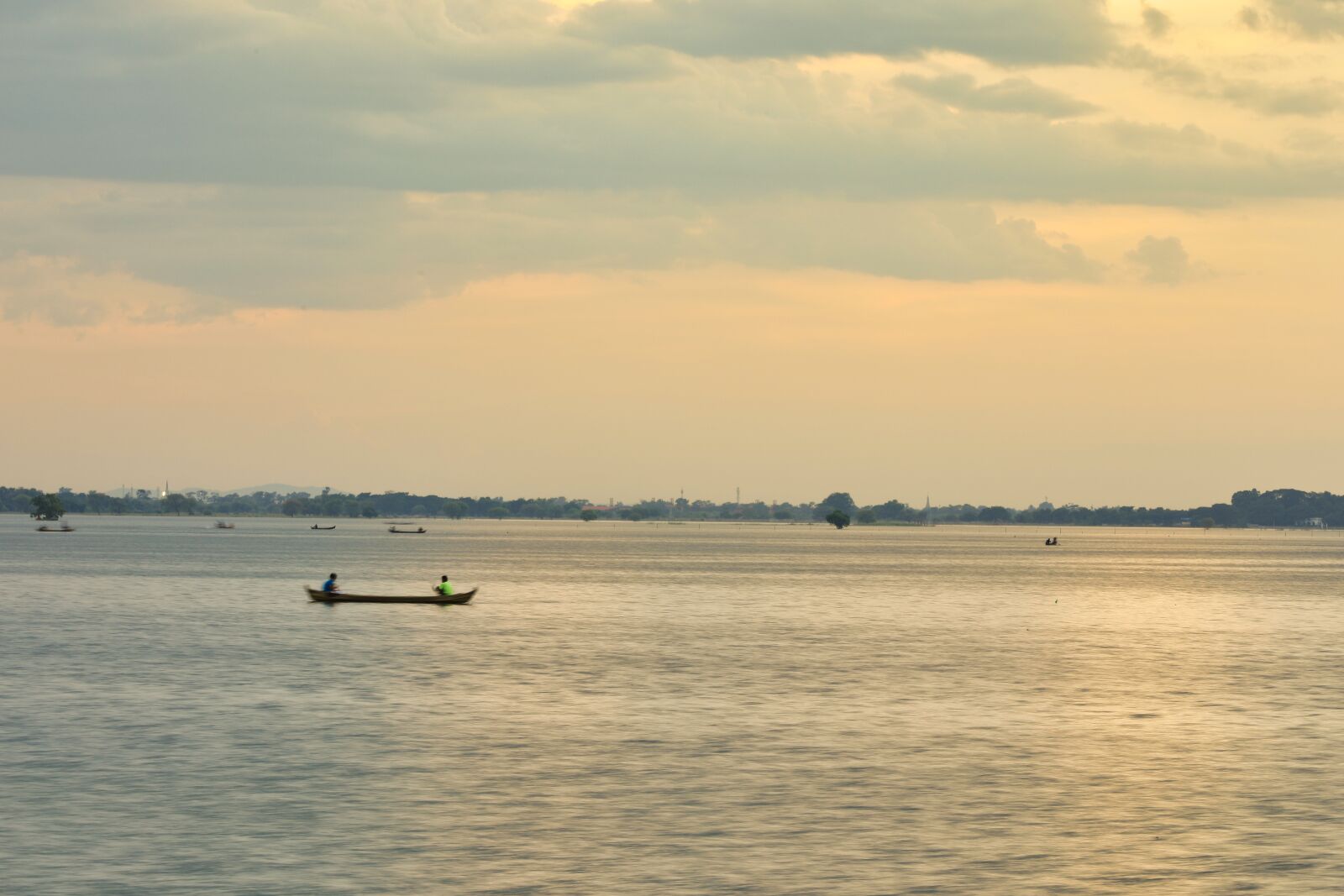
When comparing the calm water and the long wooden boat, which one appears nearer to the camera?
the calm water

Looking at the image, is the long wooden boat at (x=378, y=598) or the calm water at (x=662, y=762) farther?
the long wooden boat at (x=378, y=598)

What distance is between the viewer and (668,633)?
100 m

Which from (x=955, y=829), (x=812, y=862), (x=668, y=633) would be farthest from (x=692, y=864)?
(x=668, y=633)

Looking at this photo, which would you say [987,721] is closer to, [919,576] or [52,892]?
[52,892]

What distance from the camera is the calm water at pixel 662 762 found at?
33.8 metres

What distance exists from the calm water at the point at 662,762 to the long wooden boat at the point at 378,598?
1442 centimetres

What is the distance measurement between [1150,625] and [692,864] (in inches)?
3531

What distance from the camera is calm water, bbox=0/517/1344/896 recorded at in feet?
111

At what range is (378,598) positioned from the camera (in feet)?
382

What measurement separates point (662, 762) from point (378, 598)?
239 feet

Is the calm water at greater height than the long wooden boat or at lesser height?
lesser

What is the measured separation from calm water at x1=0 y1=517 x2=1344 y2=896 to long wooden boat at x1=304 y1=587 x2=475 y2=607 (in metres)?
14.4

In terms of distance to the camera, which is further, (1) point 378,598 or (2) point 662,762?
(1) point 378,598

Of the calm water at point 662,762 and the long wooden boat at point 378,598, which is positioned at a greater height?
the long wooden boat at point 378,598
